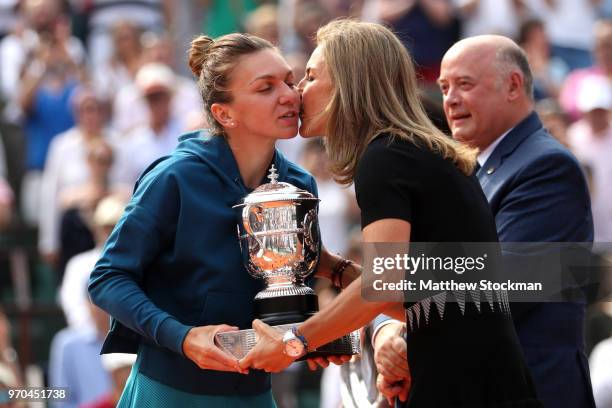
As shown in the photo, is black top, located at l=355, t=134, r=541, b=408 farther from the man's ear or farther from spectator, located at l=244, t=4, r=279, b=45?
spectator, located at l=244, t=4, r=279, b=45

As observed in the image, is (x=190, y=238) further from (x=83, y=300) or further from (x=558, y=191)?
(x=83, y=300)

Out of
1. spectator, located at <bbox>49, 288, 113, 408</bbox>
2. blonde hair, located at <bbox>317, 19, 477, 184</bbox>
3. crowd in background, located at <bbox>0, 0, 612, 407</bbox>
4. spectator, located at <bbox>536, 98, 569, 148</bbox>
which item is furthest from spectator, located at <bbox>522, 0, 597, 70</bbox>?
blonde hair, located at <bbox>317, 19, 477, 184</bbox>

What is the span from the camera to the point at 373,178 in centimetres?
370

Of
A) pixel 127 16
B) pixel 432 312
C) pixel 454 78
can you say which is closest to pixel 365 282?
pixel 432 312

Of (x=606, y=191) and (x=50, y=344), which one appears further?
(x=50, y=344)

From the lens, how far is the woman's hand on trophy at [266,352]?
3.83m

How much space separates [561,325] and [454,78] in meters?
1.07

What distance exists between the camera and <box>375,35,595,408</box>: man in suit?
14.7 feet

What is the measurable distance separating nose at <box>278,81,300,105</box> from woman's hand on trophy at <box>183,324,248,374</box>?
79cm

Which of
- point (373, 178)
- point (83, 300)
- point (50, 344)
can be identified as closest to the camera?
point (373, 178)

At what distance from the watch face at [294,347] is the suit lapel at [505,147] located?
4.24 ft

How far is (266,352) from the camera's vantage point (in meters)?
3.83

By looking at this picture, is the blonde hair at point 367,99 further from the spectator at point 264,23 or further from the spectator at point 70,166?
the spectator at point 264,23

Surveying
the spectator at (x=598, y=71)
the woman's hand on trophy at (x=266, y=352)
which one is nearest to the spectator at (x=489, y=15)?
the spectator at (x=598, y=71)
